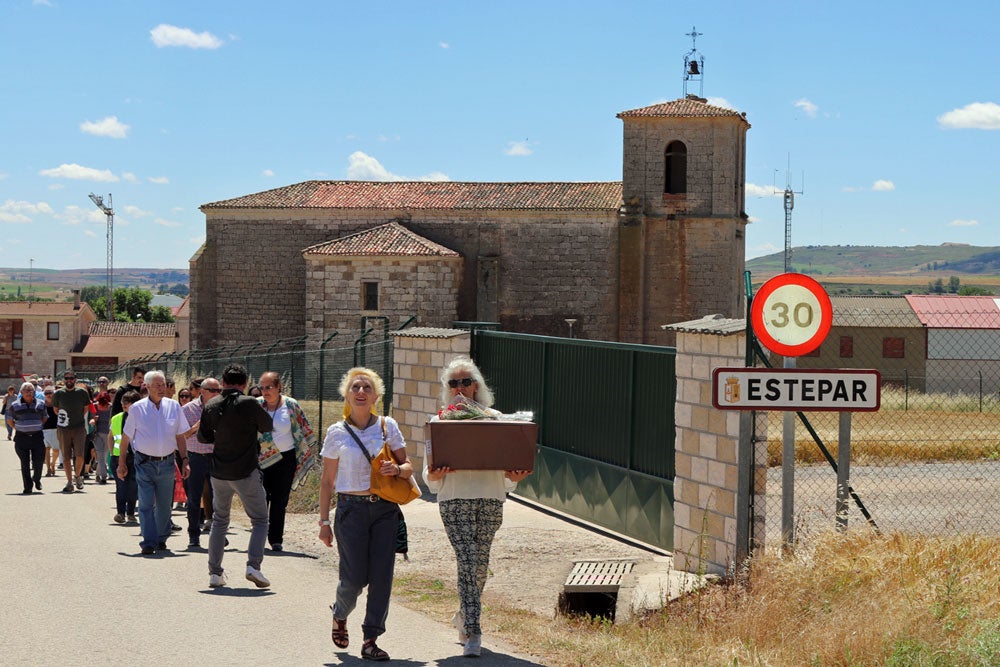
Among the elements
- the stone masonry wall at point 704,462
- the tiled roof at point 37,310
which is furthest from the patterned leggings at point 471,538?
the tiled roof at point 37,310

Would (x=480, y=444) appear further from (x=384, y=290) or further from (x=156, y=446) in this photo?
(x=384, y=290)

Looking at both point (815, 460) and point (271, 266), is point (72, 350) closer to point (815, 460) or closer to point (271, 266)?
point (271, 266)

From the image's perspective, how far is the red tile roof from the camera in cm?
4269

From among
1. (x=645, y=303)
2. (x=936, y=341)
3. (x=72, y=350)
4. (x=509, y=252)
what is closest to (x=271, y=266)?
(x=509, y=252)

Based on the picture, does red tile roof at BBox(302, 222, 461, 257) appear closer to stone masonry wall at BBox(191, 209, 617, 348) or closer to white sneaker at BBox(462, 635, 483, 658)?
stone masonry wall at BBox(191, 209, 617, 348)

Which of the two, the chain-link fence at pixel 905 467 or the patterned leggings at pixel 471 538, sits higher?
the patterned leggings at pixel 471 538

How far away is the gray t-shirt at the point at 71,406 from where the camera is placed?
17578 mm

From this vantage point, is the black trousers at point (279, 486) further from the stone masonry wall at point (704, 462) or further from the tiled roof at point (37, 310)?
the tiled roof at point (37, 310)

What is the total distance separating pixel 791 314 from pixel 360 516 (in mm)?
3081

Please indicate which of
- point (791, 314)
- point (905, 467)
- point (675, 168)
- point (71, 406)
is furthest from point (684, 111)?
point (791, 314)

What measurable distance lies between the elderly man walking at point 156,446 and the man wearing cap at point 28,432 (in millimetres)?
6475

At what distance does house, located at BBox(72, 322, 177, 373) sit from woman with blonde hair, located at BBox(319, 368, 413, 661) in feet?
292

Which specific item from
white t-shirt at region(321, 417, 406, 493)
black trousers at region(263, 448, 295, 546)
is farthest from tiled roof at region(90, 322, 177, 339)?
white t-shirt at region(321, 417, 406, 493)

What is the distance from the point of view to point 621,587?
29.4 ft
